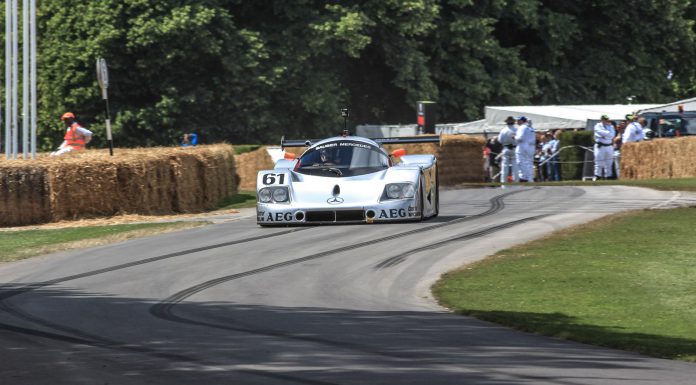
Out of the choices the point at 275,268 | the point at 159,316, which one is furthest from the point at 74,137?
the point at 159,316

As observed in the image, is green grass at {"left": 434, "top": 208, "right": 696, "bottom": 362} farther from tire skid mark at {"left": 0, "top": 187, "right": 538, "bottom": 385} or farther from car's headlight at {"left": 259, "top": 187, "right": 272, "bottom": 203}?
car's headlight at {"left": 259, "top": 187, "right": 272, "bottom": 203}

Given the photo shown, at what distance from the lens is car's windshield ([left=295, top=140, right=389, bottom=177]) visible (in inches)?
733

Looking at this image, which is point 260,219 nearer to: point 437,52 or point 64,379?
point 64,379

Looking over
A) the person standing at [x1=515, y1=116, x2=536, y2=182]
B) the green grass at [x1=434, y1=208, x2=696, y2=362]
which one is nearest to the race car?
the green grass at [x1=434, y1=208, x2=696, y2=362]

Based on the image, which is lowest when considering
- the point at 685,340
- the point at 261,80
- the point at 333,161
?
the point at 685,340

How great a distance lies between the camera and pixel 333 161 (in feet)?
61.8

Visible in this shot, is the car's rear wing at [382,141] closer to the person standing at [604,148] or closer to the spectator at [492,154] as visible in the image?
the person standing at [604,148]

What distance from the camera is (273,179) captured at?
1847 cm

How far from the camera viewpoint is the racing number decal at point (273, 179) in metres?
18.4

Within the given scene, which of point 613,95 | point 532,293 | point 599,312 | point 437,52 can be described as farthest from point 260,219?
point 613,95

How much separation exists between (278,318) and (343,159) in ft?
30.1

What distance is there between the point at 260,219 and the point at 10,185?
16.1 ft

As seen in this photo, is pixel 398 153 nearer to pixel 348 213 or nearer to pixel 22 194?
pixel 348 213

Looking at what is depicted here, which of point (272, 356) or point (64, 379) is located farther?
point (272, 356)
